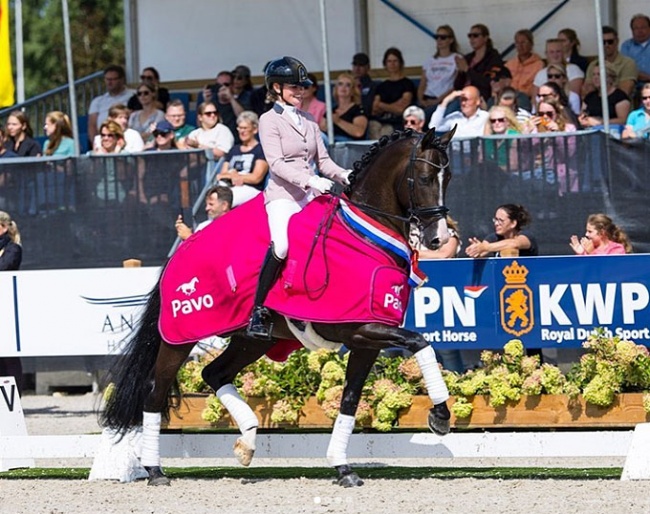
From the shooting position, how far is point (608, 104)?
43.8ft

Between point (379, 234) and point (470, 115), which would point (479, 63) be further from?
point (379, 234)

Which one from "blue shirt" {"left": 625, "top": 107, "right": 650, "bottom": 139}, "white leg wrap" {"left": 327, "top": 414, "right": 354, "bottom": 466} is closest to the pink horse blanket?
"white leg wrap" {"left": 327, "top": 414, "right": 354, "bottom": 466}

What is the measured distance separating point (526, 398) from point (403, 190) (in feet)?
6.10

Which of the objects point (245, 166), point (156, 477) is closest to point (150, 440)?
point (156, 477)

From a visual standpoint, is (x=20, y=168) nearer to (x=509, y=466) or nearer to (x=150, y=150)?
(x=150, y=150)

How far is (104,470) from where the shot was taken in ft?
30.4

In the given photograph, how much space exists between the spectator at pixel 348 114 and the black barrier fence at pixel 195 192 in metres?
1.67

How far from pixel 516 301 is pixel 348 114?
447 centimetres

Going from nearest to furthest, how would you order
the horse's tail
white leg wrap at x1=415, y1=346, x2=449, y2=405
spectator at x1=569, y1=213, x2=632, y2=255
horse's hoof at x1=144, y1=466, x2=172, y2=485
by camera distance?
1. white leg wrap at x1=415, y1=346, x2=449, y2=405
2. horse's hoof at x1=144, y1=466, x2=172, y2=485
3. the horse's tail
4. spectator at x1=569, y1=213, x2=632, y2=255

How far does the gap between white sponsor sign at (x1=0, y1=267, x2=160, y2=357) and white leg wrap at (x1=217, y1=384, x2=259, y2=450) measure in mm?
3569

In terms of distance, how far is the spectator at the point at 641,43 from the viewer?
14.5m

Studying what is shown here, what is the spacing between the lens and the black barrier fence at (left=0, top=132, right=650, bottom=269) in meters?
12.2

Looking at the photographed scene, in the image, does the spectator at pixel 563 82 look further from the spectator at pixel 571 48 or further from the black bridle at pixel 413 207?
the black bridle at pixel 413 207

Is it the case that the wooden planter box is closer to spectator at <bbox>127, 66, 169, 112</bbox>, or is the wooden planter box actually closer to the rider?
the rider
